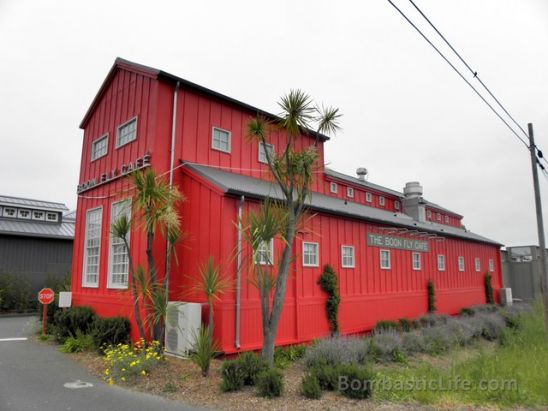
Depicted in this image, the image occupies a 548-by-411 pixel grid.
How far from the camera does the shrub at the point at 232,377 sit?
7.09 m

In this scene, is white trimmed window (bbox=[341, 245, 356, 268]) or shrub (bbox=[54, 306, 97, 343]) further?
white trimmed window (bbox=[341, 245, 356, 268])

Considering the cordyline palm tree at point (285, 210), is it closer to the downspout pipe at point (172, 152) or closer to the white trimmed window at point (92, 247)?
the downspout pipe at point (172, 152)

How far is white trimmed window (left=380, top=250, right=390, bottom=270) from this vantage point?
15358 mm

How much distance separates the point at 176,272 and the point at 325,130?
17.2 feet

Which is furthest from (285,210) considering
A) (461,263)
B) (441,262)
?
(461,263)

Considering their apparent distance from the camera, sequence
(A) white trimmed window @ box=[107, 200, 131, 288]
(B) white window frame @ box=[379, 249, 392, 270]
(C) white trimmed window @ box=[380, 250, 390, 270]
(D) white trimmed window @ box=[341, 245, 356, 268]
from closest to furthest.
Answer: (A) white trimmed window @ box=[107, 200, 131, 288] < (D) white trimmed window @ box=[341, 245, 356, 268] < (B) white window frame @ box=[379, 249, 392, 270] < (C) white trimmed window @ box=[380, 250, 390, 270]

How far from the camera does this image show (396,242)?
53.4ft

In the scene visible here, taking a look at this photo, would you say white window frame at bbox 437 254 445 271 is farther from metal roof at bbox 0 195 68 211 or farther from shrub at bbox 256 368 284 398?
metal roof at bbox 0 195 68 211

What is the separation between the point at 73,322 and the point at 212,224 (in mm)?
5119

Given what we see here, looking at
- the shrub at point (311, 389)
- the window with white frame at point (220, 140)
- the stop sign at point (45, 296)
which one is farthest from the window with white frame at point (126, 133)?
the shrub at point (311, 389)

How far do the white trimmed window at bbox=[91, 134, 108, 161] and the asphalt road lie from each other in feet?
20.8

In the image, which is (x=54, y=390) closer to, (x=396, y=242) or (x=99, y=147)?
(x=99, y=147)

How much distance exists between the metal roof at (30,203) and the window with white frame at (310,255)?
18474mm

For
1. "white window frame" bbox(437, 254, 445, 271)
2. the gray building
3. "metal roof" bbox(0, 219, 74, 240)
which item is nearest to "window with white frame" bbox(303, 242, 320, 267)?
"white window frame" bbox(437, 254, 445, 271)
